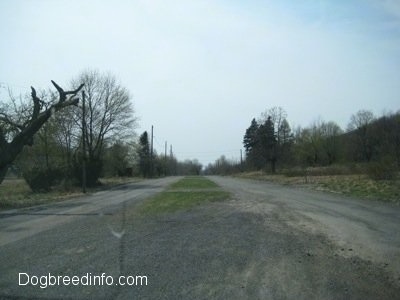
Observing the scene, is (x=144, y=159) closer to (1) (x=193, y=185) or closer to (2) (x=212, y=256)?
(1) (x=193, y=185)

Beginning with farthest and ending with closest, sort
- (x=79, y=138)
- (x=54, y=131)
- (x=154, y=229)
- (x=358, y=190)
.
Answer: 1. (x=79, y=138)
2. (x=54, y=131)
3. (x=358, y=190)
4. (x=154, y=229)

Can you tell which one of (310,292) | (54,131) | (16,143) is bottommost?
(310,292)

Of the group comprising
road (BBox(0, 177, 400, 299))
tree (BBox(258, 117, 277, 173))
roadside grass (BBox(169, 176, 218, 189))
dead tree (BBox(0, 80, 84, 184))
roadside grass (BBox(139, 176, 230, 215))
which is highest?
tree (BBox(258, 117, 277, 173))

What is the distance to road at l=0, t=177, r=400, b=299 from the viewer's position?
7.12 meters

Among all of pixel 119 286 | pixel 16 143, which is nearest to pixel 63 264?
pixel 119 286

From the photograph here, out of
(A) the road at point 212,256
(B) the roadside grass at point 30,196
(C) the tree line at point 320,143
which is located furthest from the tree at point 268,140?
(A) the road at point 212,256

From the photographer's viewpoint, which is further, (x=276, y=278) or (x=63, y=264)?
(x=63, y=264)

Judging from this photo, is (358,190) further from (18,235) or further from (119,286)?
(119,286)

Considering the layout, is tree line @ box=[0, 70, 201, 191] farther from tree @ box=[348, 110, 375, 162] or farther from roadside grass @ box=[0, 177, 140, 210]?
tree @ box=[348, 110, 375, 162]

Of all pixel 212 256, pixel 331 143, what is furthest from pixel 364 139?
pixel 212 256

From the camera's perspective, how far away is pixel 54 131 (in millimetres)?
→ 50281

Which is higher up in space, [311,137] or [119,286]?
[311,137]

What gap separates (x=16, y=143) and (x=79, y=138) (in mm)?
24824

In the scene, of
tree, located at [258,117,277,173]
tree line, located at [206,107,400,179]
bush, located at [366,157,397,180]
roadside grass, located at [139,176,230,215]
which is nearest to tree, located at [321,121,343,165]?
tree line, located at [206,107,400,179]
